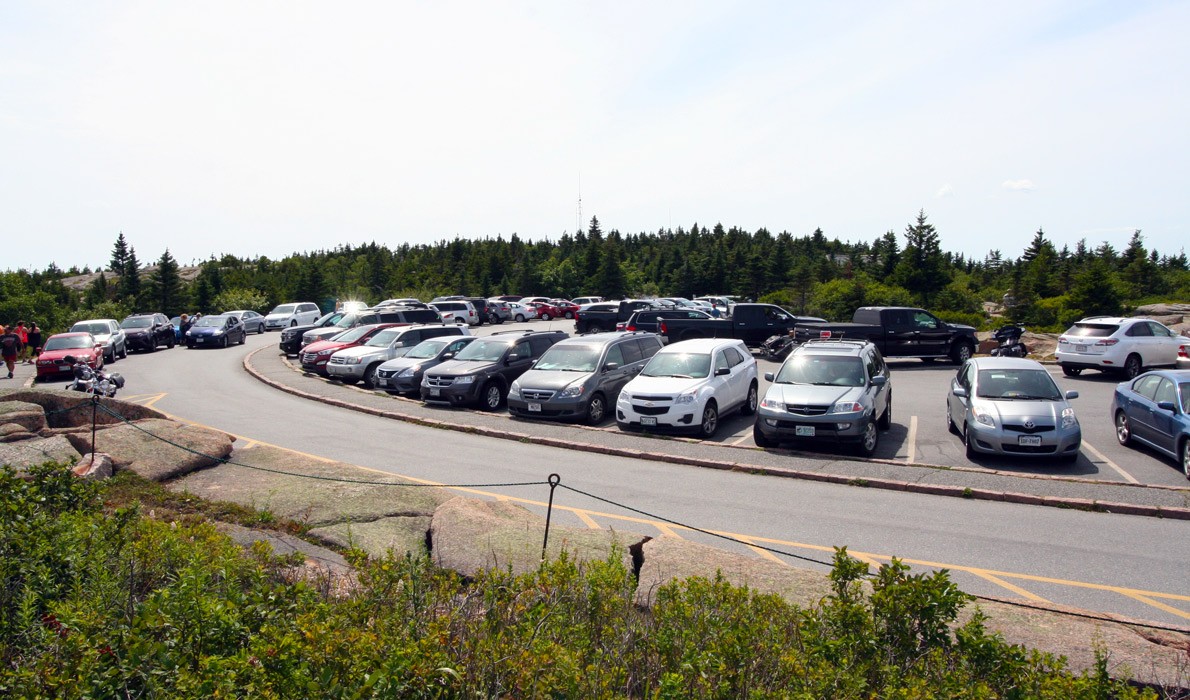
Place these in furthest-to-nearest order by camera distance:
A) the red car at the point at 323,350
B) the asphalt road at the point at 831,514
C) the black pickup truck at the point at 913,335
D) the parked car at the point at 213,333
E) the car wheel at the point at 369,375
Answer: the parked car at the point at 213,333, the black pickup truck at the point at 913,335, the red car at the point at 323,350, the car wheel at the point at 369,375, the asphalt road at the point at 831,514

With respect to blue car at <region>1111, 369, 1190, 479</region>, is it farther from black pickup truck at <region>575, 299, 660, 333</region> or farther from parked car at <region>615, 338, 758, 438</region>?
black pickup truck at <region>575, 299, 660, 333</region>

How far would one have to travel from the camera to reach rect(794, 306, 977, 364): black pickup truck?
81.8 ft

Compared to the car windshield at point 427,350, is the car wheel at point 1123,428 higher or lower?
lower

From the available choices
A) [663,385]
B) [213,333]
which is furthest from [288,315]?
[663,385]

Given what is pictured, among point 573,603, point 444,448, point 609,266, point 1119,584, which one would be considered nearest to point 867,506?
point 1119,584

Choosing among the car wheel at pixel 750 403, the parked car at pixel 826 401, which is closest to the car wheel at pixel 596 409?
the car wheel at pixel 750 403

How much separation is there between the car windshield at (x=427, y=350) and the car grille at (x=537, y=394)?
5589mm

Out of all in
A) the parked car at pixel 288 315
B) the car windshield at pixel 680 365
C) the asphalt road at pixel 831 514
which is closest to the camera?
the asphalt road at pixel 831 514

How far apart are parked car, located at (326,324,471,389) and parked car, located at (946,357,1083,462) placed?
49.9 ft

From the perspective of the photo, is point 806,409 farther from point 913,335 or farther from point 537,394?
point 913,335

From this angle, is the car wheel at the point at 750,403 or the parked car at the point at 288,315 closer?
the car wheel at the point at 750,403

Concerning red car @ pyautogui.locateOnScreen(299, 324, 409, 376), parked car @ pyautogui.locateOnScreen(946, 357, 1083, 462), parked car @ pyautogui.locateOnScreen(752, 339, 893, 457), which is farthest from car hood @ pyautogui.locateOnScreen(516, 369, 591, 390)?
red car @ pyautogui.locateOnScreen(299, 324, 409, 376)

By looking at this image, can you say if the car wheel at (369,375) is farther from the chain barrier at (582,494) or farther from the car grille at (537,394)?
the chain barrier at (582,494)

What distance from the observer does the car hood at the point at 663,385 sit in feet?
46.3
